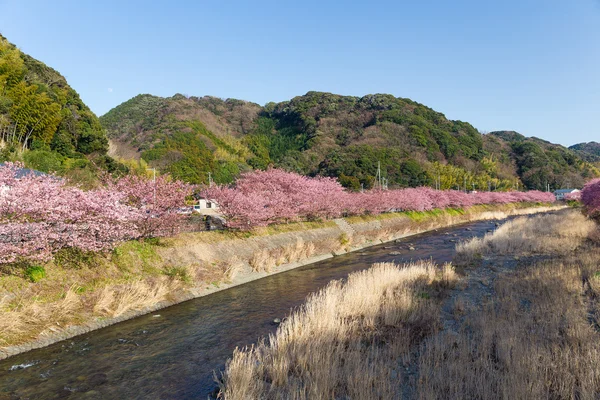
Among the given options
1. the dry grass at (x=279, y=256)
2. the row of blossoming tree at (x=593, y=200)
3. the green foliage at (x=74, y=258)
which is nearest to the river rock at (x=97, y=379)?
the green foliage at (x=74, y=258)

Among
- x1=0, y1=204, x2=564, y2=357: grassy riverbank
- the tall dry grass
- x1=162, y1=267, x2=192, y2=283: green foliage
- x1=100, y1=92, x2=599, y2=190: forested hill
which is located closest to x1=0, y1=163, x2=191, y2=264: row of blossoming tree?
x1=0, y1=204, x2=564, y2=357: grassy riverbank

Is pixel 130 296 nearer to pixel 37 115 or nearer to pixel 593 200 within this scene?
pixel 593 200

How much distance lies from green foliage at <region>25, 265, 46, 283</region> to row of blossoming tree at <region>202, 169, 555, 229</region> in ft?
45.2

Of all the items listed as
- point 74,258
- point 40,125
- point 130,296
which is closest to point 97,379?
point 130,296

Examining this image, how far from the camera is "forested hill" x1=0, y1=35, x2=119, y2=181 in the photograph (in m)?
40.5

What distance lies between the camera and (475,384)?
6551 mm

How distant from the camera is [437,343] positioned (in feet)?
27.3

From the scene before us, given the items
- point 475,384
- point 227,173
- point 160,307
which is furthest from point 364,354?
point 227,173

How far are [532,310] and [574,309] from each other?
1040mm

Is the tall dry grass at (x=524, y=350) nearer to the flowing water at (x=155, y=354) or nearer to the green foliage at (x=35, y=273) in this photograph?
the flowing water at (x=155, y=354)

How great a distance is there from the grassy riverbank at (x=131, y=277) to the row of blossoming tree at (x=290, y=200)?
175 cm

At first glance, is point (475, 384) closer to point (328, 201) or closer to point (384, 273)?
point (384, 273)

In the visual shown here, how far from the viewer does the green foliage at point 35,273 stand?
12594 millimetres

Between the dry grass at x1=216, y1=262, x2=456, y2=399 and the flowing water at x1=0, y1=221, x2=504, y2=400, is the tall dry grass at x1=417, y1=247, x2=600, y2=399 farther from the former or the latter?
the flowing water at x1=0, y1=221, x2=504, y2=400
